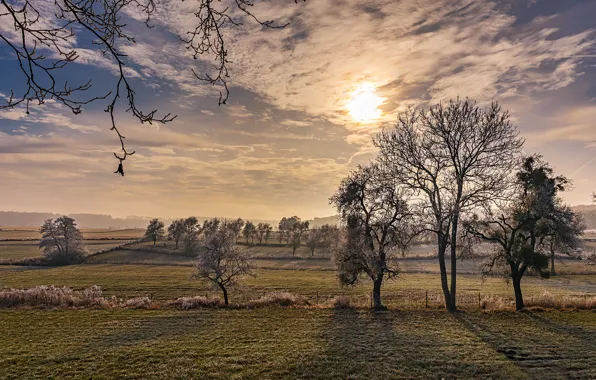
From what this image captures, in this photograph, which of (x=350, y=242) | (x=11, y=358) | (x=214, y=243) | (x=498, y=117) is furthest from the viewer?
(x=214, y=243)

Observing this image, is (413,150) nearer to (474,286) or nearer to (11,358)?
(11,358)

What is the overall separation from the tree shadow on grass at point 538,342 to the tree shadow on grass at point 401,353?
2.62 ft

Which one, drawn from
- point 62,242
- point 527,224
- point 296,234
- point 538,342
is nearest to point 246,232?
point 296,234

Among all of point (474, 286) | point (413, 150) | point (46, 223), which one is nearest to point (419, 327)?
point (413, 150)

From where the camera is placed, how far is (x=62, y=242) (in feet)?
254

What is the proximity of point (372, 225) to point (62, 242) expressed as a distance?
80.7 metres

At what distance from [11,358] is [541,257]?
98.2 feet

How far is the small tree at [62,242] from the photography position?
76.3 metres

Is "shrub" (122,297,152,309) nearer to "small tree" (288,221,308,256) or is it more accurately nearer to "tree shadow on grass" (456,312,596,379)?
"tree shadow on grass" (456,312,596,379)

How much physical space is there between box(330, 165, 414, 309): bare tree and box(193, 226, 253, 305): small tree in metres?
8.84

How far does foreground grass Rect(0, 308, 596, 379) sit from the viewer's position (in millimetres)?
11812

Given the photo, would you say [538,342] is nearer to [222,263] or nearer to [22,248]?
[222,263]

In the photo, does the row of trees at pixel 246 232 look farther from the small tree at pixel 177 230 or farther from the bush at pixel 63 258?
the bush at pixel 63 258

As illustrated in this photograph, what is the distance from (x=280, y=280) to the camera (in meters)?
52.9
